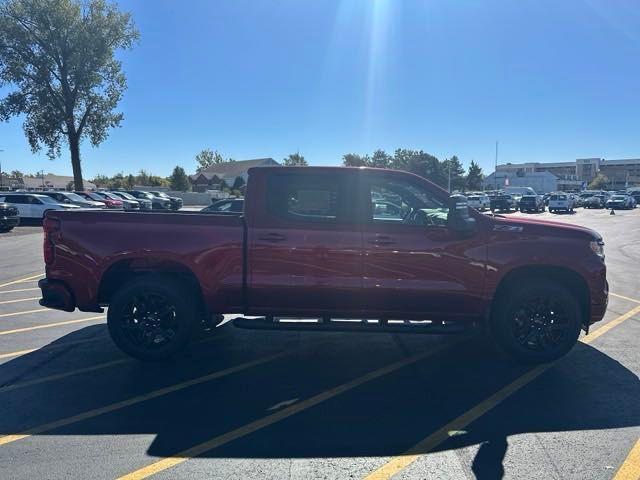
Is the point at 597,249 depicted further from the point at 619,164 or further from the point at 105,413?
the point at 619,164

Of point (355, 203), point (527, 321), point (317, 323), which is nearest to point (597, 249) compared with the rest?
point (527, 321)

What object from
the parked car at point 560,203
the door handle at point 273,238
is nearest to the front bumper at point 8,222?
the door handle at point 273,238

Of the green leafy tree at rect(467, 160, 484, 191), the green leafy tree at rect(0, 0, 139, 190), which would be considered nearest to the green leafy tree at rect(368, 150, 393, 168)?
the green leafy tree at rect(467, 160, 484, 191)

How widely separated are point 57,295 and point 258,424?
9.17ft

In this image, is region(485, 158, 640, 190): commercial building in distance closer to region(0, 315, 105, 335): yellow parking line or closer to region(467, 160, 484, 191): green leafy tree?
region(467, 160, 484, 191): green leafy tree

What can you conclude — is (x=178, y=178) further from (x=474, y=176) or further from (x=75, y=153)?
(x=474, y=176)

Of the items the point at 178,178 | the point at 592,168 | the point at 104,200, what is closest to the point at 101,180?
the point at 178,178

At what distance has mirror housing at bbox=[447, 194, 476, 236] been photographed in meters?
4.75

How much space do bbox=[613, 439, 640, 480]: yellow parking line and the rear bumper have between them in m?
5.11

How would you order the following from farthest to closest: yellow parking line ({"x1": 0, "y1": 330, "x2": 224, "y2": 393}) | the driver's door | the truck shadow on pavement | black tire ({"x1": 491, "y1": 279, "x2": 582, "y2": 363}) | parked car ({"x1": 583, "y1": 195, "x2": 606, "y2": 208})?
parked car ({"x1": 583, "y1": 195, "x2": 606, "y2": 208})
black tire ({"x1": 491, "y1": 279, "x2": 582, "y2": 363})
the driver's door
yellow parking line ({"x1": 0, "y1": 330, "x2": 224, "y2": 393})
the truck shadow on pavement

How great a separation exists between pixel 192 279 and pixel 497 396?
324 cm

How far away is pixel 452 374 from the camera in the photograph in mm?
4941

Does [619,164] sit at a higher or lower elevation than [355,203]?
higher

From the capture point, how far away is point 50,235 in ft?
16.9
